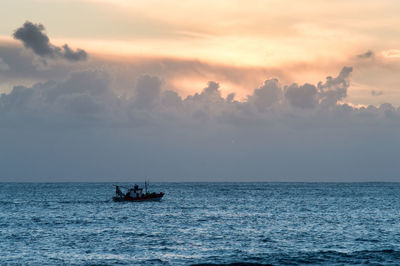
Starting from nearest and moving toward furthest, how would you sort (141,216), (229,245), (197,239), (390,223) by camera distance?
(229,245), (197,239), (390,223), (141,216)

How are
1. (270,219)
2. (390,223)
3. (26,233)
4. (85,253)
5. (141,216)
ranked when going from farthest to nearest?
(141,216) → (270,219) → (390,223) → (26,233) → (85,253)

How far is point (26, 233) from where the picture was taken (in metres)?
74.1

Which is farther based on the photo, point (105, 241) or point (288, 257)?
point (105, 241)

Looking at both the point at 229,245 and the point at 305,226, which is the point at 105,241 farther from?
the point at 305,226

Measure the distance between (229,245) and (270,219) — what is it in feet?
107

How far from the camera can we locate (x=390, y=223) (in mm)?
87062

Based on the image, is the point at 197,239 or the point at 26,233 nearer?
the point at 197,239


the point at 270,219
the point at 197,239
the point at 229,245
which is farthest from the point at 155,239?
the point at 270,219

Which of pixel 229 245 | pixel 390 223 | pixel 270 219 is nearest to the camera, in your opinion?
pixel 229 245

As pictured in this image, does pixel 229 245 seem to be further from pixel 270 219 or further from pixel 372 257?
pixel 270 219

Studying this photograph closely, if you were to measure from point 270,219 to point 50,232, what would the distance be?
3778 centimetres

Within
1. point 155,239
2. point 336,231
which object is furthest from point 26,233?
point 336,231

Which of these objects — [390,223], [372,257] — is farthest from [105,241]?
[390,223]

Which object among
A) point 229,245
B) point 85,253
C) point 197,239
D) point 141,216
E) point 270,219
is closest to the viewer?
point 85,253
